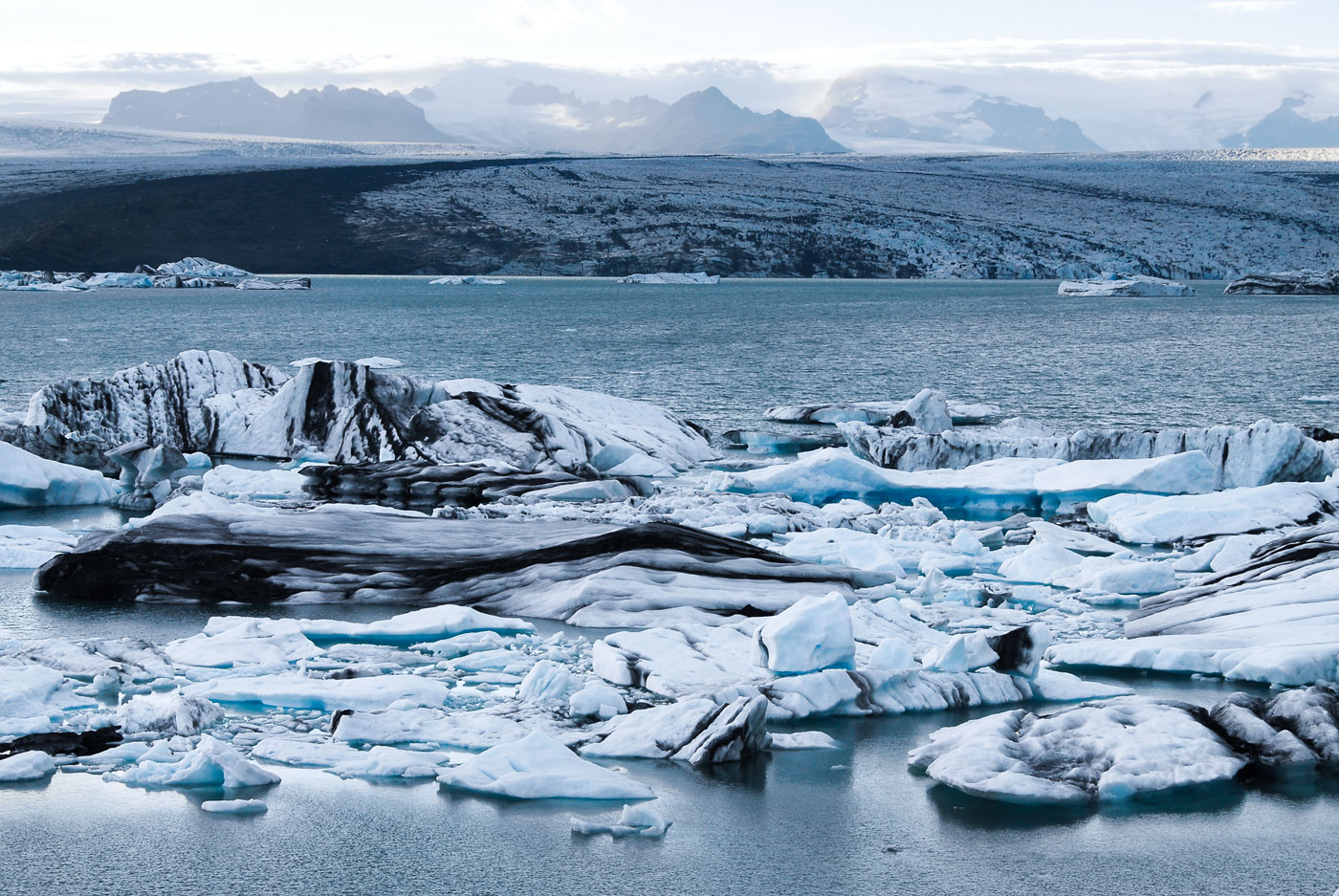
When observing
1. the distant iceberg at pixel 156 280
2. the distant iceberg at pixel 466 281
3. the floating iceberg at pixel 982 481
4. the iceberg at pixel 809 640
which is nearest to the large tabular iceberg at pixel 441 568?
the iceberg at pixel 809 640

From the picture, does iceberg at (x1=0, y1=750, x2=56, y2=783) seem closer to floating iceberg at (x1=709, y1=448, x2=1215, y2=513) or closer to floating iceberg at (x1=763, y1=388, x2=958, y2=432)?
floating iceberg at (x1=709, y1=448, x2=1215, y2=513)

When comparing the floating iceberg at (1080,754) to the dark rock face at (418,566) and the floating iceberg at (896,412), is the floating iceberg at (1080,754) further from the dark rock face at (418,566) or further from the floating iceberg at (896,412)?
the floating iceberg at (896,412)

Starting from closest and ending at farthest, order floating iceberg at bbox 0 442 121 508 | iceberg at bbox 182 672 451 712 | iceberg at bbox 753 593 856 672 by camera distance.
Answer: iceberg at bbox 182 672 451 712 < iceberg at bbox 753 593 856 672 < floating iceberg at bbox 0 442 121 508

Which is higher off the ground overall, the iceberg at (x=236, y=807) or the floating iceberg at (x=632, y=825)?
the floating iceberg at (x=632, y=825)

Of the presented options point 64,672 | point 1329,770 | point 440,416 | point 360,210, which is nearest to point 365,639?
point 64,672

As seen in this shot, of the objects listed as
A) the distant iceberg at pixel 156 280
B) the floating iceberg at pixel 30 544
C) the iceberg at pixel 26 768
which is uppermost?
the iceberg at pixel 26 768

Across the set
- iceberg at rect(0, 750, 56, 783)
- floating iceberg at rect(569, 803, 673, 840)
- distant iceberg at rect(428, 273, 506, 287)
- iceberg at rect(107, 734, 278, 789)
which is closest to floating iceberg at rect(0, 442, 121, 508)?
iceberg at rect(0, 750, 56, 783)
